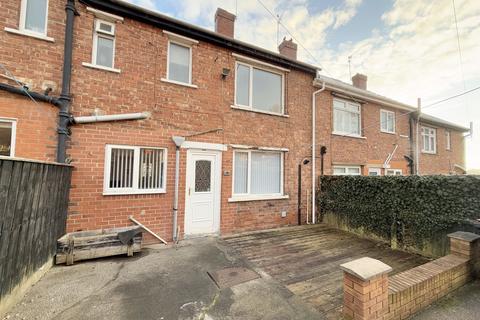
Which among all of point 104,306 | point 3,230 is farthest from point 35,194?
point 104,306

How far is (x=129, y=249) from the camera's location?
462 cm

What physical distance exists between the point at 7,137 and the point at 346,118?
11269 mm

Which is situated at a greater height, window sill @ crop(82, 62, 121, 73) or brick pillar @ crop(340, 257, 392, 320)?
window sill @ crop(82, 62, 121, 73)

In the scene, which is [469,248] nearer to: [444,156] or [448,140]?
[444,156]

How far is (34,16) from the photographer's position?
4660mm

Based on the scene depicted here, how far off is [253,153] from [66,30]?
19.2ft

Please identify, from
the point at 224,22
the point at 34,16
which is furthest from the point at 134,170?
the point at 224,22

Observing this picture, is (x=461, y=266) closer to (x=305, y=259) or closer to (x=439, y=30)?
(x=305, y=259)

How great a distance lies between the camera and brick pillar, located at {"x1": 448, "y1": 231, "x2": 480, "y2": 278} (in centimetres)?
361

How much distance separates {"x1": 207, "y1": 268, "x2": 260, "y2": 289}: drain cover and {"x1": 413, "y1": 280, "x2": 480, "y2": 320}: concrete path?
2.47m

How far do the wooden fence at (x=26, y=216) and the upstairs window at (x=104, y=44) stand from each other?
287 cm

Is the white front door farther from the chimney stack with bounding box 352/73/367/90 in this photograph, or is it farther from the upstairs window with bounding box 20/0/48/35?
the chimney stack with bounding box 352/73/367/90

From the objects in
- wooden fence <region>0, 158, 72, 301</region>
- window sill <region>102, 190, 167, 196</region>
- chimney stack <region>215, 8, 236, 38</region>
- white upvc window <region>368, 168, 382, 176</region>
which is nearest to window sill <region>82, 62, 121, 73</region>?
wooden fence <region>0, 158, 72, 301</region>

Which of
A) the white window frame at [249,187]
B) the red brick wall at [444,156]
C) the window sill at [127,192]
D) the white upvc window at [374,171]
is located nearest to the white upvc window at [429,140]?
the red brick wall at [444,156]
